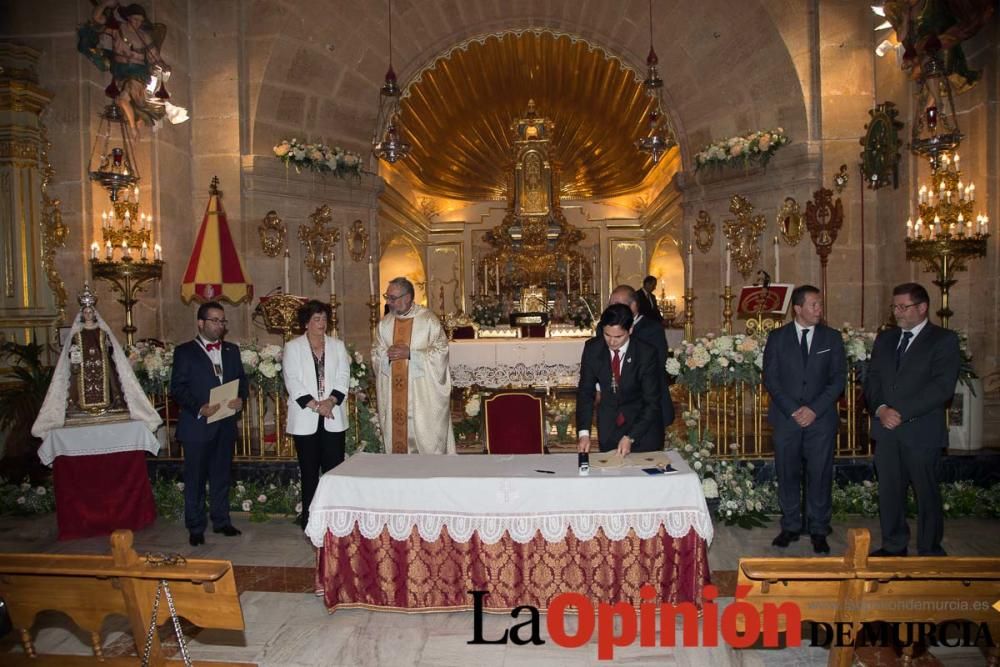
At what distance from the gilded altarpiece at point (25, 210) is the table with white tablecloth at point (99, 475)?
2598 mm

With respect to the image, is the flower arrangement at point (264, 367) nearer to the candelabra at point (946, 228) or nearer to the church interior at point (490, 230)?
the church interior at point (490, 230)

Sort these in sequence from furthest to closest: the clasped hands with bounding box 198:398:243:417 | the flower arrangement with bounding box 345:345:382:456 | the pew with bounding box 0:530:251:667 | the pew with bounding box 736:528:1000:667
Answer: the flower arrangement with bounding box 345:345:382:456, the clasped hands with bounding box 198:398:243:417, the pew with bounding box 0:530:251:667, the pew with bounding box 736:528:1000:667

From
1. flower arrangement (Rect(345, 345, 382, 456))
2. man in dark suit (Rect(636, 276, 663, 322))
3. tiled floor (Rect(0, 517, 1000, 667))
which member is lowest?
tiled floor (Rect(0, 517, 1000, 667))

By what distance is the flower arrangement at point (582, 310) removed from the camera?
38.2 feet

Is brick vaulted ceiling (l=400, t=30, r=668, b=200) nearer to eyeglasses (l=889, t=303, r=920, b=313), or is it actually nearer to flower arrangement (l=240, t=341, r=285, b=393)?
flower arrangement (l=240, t=341, r=285, b=393)

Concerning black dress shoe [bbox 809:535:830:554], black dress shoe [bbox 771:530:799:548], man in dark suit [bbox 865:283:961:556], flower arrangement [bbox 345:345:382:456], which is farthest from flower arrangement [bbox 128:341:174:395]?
man in dark suit [bbox 865:283:961:556]

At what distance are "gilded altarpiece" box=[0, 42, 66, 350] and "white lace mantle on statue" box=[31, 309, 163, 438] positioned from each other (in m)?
2.33

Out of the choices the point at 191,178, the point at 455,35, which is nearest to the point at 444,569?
the point at 191,178

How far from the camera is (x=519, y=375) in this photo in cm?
887

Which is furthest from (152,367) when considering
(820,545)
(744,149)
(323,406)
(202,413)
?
(744,149)

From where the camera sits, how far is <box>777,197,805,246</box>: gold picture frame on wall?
966 cm

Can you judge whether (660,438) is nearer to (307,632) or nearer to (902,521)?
(902,521)

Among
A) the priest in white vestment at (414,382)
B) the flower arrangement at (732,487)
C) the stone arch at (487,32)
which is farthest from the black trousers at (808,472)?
the stone arch at (487,32)

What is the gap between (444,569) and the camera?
382 cm
